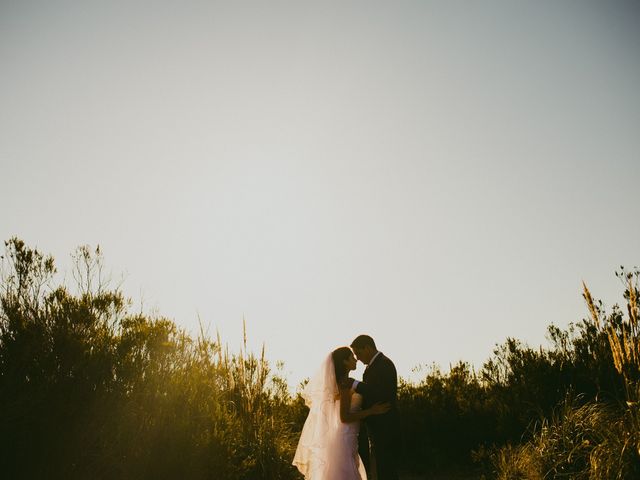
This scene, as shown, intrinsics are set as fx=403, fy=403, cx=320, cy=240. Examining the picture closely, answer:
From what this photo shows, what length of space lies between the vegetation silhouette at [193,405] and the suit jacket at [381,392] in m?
1.83

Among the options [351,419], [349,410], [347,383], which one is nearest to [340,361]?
[347,383]

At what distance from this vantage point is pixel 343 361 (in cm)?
544

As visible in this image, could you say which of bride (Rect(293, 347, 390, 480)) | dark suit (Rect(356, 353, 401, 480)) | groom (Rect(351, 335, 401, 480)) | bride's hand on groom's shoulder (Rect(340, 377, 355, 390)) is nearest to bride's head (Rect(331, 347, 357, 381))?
bride (Rect(293, 347, 390, 480))

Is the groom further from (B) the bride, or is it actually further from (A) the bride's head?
(A) the bride's head

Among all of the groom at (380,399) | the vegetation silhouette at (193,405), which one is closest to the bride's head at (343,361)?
the groom at (380,399)

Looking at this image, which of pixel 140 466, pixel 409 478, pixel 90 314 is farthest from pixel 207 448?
pixel 409 478

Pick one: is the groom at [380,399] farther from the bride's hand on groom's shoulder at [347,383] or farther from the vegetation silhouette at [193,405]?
the vegetation silhouette at [193,405]

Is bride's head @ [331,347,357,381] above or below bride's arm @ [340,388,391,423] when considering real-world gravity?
above

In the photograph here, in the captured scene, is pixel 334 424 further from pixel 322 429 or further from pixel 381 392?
pixel 381 392

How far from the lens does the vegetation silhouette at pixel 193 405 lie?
4395 mm

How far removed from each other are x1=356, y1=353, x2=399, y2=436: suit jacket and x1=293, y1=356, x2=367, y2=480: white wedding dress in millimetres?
277

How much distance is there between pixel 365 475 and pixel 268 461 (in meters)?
1.89

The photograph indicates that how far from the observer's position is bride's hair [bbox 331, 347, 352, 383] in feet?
17.7

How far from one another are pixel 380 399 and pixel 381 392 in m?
0.08
